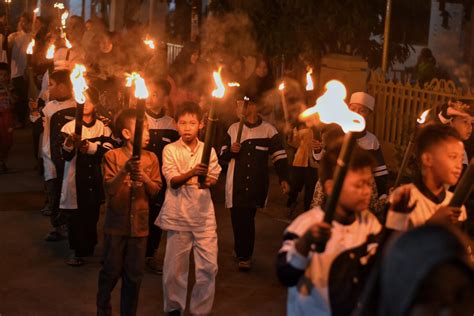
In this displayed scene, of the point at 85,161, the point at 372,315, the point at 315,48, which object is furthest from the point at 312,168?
the point at 372,315

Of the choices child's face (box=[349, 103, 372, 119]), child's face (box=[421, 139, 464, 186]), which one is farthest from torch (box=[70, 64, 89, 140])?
child's face (box=[421, 139, 464, 186])

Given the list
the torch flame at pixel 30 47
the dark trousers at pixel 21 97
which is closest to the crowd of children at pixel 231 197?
the torch flame at pixel 30 47

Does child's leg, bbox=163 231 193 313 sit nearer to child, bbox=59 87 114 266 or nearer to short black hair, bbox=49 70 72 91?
child, bbox=59 87 114 266

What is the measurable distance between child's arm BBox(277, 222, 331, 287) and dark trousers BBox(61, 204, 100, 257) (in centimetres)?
448

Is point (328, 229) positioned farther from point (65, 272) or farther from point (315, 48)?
point (315, 48)

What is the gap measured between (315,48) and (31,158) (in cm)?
486

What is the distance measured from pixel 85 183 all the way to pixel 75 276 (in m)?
0.85

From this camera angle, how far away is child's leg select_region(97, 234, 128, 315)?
669 centimetres

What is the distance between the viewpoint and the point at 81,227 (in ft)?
28.5

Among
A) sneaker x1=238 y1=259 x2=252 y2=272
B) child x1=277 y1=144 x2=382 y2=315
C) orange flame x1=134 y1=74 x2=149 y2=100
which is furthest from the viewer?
sneaker x1=238 y1=259 x2=252 y2=272

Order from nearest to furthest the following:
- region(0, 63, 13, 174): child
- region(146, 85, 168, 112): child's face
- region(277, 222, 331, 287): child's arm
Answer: region(277, 222, 331, 287): child's arm < region(146, 85, 168, 112): child's face < region(0, 63, 13, 174): child

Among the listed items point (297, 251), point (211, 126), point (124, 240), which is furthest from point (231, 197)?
point (297, 251)

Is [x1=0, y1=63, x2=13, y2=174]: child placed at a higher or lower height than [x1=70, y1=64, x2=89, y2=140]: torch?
lower

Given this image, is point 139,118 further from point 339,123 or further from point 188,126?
point 339,123
